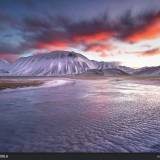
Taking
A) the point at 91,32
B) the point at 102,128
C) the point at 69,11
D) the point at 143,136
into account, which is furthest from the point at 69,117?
the point at 69,11

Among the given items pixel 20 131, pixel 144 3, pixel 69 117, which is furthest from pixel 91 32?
pixel 69 117

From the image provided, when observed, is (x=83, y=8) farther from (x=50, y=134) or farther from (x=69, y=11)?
(x=50, y=134)

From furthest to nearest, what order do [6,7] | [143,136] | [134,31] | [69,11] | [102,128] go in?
[102,128]
[143,136]
[134,31]
[69,11]
[6,7]

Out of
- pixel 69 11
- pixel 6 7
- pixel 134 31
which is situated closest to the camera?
pixel 6 7

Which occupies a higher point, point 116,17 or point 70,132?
point 116,17

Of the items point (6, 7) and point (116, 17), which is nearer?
point (6, 7)

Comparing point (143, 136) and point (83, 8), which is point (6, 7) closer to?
point (83, 8)
